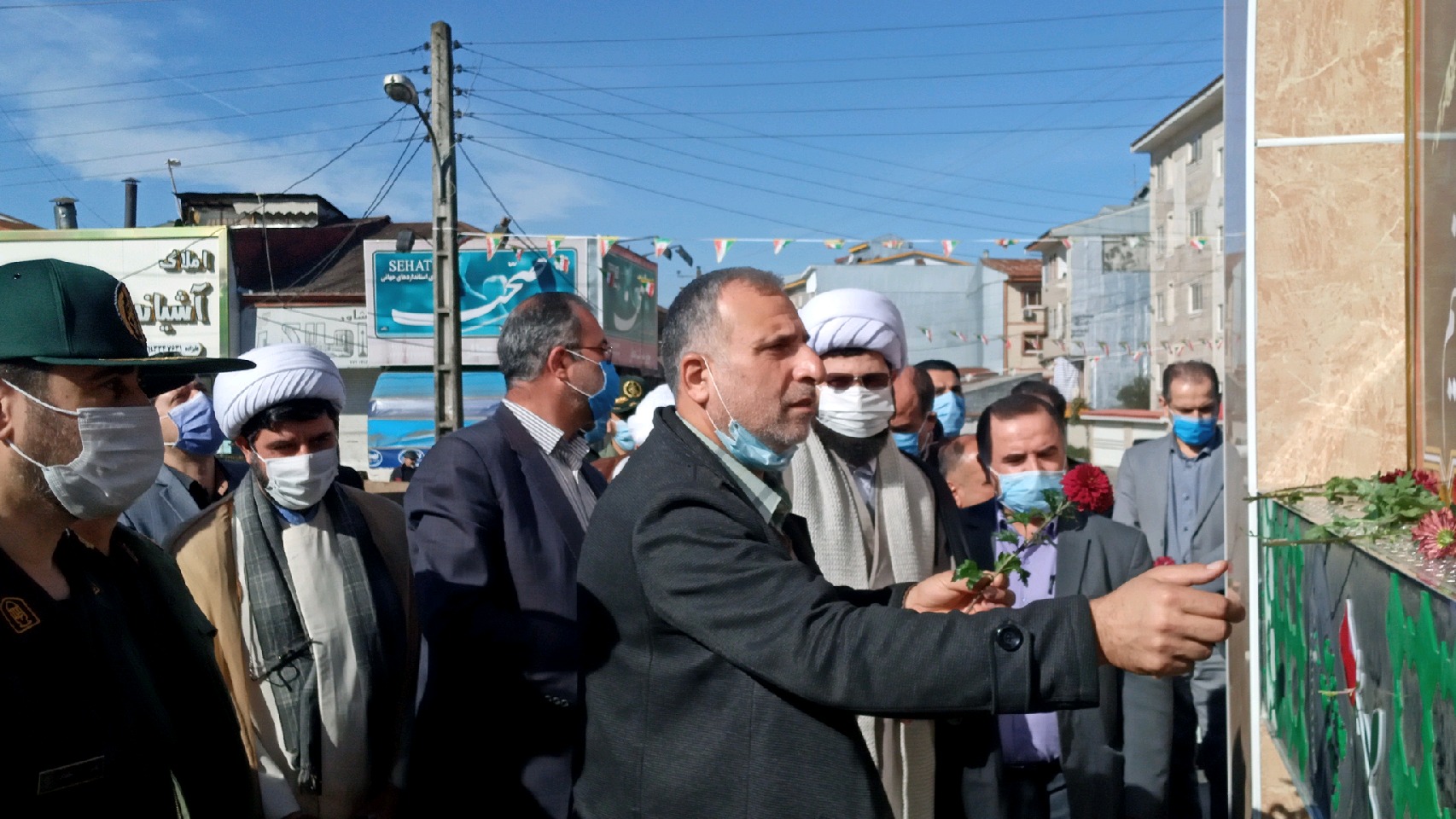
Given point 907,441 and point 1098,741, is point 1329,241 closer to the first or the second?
point 1098,741

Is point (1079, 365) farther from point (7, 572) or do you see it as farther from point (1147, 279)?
point (7, 572)

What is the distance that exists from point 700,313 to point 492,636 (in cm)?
115

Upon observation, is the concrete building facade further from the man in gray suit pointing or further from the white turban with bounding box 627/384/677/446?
the white turban with bounding box 627/384/677/446

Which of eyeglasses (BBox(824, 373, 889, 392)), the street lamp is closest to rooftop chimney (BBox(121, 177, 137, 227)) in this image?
the street lamp

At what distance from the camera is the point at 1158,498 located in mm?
5992

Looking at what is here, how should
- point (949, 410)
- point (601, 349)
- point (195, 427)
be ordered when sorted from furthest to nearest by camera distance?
point (949, 410) → point (195, 427) → point (601, 349)

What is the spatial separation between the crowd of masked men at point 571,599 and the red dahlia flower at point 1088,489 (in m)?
0.20

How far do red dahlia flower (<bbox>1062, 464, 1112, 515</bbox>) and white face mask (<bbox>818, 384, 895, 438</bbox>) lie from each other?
0.60 m

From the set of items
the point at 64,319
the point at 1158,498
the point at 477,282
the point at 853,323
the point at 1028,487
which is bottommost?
the point at 1158,498

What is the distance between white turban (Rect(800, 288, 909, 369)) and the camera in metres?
3.64

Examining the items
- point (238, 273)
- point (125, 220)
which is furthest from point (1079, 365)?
point (125, 220)

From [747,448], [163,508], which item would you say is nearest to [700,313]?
[747,448]

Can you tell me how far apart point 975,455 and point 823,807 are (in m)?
3.17

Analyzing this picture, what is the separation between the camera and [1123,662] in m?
1.61
